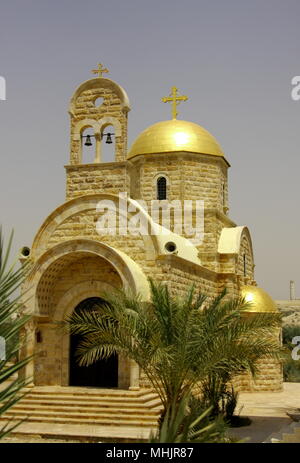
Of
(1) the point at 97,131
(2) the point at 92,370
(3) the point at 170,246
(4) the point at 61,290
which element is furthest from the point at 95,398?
(1) the point at 97,131

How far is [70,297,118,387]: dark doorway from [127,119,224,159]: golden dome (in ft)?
22.7

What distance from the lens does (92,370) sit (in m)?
15.4

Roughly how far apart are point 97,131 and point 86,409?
7335mm

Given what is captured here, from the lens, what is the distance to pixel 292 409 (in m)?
16.4

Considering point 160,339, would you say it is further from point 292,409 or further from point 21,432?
point 292,409

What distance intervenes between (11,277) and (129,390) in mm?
9944

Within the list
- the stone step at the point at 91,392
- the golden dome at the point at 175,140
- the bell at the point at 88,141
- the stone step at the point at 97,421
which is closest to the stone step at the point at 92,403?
the stone step at the point at 91,392

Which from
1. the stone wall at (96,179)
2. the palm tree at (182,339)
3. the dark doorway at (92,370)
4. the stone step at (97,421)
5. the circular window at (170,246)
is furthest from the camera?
the stone wall at (96,179)

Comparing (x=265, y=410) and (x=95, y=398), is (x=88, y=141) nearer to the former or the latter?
(x=95, y=398)

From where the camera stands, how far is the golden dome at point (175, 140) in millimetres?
20312

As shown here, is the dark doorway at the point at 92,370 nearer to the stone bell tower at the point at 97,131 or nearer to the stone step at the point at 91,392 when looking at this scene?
the stone step at the point at 91,392

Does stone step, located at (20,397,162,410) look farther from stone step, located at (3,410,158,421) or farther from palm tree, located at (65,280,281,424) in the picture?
palm tree, located at (65,280,281,424)

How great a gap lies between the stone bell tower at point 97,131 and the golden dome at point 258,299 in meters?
7.31
